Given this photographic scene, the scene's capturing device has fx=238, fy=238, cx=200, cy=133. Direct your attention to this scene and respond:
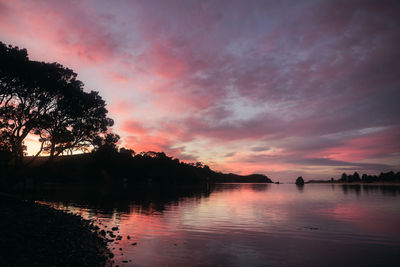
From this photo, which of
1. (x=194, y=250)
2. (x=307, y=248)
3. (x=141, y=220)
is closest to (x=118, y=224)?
(x=141, y=220)

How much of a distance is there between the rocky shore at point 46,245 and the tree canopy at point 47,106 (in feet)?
84.9

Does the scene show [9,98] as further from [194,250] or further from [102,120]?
[194,250]

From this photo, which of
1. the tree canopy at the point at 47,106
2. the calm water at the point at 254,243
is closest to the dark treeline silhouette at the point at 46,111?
the tree canopy at the point at 47,106

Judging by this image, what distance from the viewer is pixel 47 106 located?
4416cm

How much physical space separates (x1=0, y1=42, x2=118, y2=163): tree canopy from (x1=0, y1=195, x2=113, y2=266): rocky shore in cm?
2589

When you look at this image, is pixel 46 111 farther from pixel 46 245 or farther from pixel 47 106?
pixel 46 245

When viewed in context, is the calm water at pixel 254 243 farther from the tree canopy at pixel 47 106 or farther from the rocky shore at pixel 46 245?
the tree canopy at pixel 47 106

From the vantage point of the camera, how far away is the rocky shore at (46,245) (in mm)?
12766

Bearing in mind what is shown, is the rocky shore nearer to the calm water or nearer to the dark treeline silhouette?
the calm water

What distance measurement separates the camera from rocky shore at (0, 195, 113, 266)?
1277 cm

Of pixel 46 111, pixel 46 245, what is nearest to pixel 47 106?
pixel 46 111

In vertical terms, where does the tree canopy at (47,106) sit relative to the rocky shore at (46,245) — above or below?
above

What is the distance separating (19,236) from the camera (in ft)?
51.4

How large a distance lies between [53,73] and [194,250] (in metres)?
40.1
